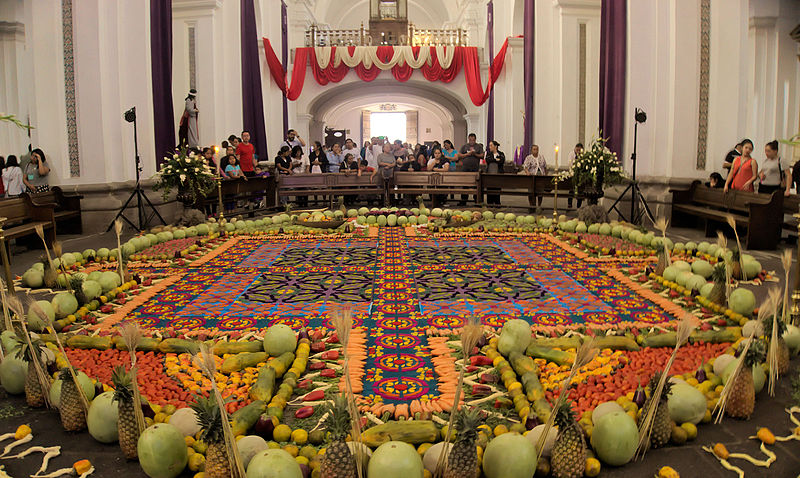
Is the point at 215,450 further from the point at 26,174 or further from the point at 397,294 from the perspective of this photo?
the point at 26,174

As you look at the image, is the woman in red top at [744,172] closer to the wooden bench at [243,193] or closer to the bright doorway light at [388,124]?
the wooden bench at [243,193]

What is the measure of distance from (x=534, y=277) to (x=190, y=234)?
435 cm

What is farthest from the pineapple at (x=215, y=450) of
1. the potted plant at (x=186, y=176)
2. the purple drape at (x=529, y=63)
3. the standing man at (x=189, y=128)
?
the purple drape at (x=529, y=63)

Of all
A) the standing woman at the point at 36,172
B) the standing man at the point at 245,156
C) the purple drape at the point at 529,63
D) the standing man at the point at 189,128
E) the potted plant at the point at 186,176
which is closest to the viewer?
the potted plant at the point at 186,176

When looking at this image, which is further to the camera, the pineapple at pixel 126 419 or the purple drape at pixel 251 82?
the purple drape at pixel 251 82

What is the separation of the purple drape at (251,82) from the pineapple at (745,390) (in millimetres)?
13759

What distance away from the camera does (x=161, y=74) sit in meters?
10.0

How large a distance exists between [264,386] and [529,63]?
13.5m

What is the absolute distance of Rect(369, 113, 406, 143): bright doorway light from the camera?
119 ft

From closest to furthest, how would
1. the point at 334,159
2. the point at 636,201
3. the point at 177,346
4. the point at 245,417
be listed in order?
the point at 245,417, the point at 177,346, the point at 636,201, the point at 334,159

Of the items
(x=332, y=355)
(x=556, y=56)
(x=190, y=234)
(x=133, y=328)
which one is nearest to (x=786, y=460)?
(x=332, y=355)

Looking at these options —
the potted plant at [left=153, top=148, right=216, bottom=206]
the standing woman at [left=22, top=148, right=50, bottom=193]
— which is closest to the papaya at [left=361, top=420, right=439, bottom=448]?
the potted plant at [left=153, top=148, right=216, bottom=206]

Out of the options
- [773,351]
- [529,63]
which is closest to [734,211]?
[773,351]

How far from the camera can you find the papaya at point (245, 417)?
7.97 ft
